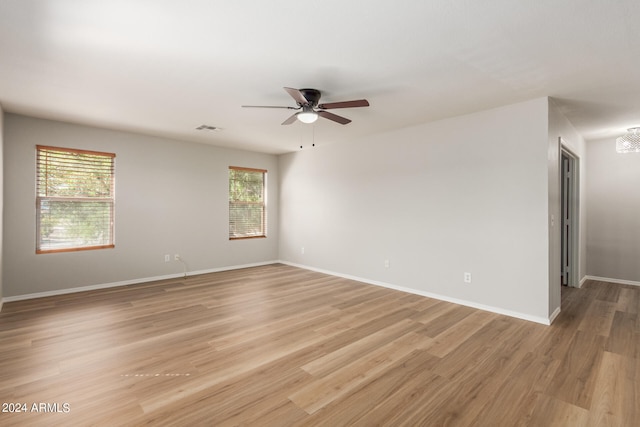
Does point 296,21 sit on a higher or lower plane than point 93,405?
higher

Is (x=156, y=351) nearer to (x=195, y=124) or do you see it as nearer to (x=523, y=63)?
(x=195, y=124)

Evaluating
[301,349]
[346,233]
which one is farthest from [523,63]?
[346,233]

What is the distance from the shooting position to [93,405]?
2.02 meters

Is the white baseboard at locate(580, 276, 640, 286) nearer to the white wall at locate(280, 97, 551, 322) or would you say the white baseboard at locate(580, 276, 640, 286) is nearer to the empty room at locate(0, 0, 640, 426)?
the empty room at locate(0, 0, 640, 426)

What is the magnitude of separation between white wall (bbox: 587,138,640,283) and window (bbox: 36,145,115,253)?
8.30m

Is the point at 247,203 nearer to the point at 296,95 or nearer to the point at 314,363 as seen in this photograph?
the point at 296,95

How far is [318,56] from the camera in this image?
8.47 feet

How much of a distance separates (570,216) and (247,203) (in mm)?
6009

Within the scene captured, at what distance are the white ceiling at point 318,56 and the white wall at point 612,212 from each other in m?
1.47

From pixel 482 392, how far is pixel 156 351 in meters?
2.70

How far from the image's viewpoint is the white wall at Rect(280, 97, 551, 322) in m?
3.60

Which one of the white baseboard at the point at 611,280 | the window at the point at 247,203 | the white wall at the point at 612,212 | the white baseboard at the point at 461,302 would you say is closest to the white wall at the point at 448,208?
the white baseboard at the point at 461,302

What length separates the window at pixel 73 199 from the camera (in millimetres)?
4496

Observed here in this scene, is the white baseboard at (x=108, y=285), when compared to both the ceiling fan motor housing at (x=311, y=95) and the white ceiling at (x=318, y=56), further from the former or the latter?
the ceiling fan motor housing at (x=311, y=95)
